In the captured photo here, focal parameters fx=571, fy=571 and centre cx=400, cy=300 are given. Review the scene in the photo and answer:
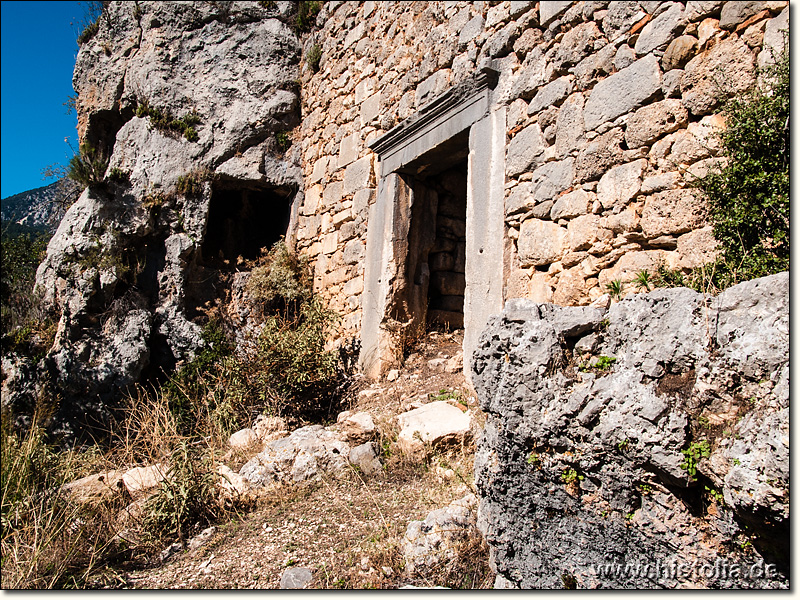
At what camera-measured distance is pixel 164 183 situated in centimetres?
680

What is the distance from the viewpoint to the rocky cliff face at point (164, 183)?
612 centimetres

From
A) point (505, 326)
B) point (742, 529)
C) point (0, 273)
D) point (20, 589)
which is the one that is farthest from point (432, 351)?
point (0, 273)

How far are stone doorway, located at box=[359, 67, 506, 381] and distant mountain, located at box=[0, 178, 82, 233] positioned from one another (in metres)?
4.31

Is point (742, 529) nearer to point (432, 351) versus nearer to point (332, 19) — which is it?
point (432, 351)

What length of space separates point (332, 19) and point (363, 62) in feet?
3.86

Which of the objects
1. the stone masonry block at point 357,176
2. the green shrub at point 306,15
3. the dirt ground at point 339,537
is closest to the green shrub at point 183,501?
the dirt ground at point 339,537

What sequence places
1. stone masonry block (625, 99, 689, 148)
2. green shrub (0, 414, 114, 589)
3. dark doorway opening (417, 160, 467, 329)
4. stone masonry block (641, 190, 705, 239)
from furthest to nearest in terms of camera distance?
dark doorway opening (417, 160, 467, 329) < stone masonry block (625, 99, 689, 148) < stone masonry block (641, 190, 705, 239) < green shrub (0, 414, 114, 589)

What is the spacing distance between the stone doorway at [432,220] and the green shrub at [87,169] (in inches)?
128

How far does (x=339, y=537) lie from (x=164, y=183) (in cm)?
524

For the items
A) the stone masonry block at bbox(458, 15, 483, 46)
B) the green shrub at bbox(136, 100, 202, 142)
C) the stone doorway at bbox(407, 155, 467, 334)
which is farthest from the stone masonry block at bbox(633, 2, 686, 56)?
the green shrub at bbox(136, 100, 202, 142)

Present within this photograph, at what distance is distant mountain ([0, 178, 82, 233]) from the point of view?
7434mm

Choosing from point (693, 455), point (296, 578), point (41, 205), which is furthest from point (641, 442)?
point (41, 205)

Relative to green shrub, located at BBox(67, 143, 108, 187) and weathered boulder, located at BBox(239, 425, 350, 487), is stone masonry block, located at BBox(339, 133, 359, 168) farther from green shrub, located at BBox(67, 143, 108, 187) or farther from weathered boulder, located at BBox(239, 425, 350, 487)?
weathered boulder, located at BBox(239, 425, 350, 487)

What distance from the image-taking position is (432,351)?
5.57 m
